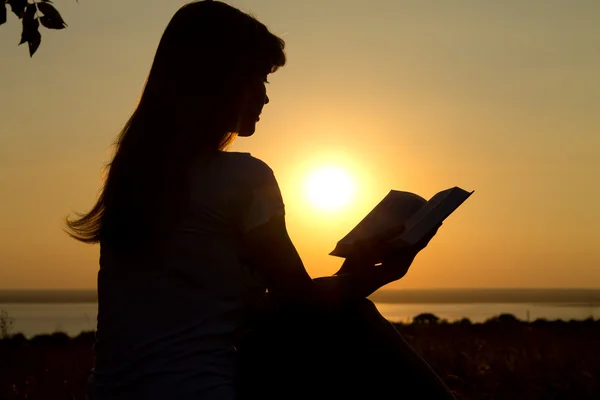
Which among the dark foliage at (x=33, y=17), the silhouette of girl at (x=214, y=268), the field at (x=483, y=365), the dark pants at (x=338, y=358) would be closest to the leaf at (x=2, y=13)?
the dark foliage at (x=33, y=17)

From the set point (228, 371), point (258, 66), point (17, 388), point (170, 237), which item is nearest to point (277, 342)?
point (228, 371)

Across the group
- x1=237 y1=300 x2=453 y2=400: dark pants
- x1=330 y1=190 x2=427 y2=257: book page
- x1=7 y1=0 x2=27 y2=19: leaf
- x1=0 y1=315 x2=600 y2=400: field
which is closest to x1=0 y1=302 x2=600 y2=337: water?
x1=0 y1=315 x2=600 y2=400: field

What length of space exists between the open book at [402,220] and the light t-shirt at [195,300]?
0.67m

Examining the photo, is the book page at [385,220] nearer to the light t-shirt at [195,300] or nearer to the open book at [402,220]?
the open book at [402,220]

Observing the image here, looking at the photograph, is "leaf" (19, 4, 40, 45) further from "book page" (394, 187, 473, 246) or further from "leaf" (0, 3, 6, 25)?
"book page" (394, 187, 473, 246)

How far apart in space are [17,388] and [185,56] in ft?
17.1

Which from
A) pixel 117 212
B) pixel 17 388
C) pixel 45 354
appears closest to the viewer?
pixel 117 212

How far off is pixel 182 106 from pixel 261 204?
46 cm

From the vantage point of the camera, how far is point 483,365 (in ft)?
24.7

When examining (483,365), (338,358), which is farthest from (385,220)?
(483,365)

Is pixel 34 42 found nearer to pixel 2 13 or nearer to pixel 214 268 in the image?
pixel 2 13

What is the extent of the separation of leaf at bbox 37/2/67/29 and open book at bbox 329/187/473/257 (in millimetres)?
1559

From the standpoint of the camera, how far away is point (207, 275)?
245 centimetres

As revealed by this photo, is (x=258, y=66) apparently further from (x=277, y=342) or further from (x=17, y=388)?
(x=17, y=388)
